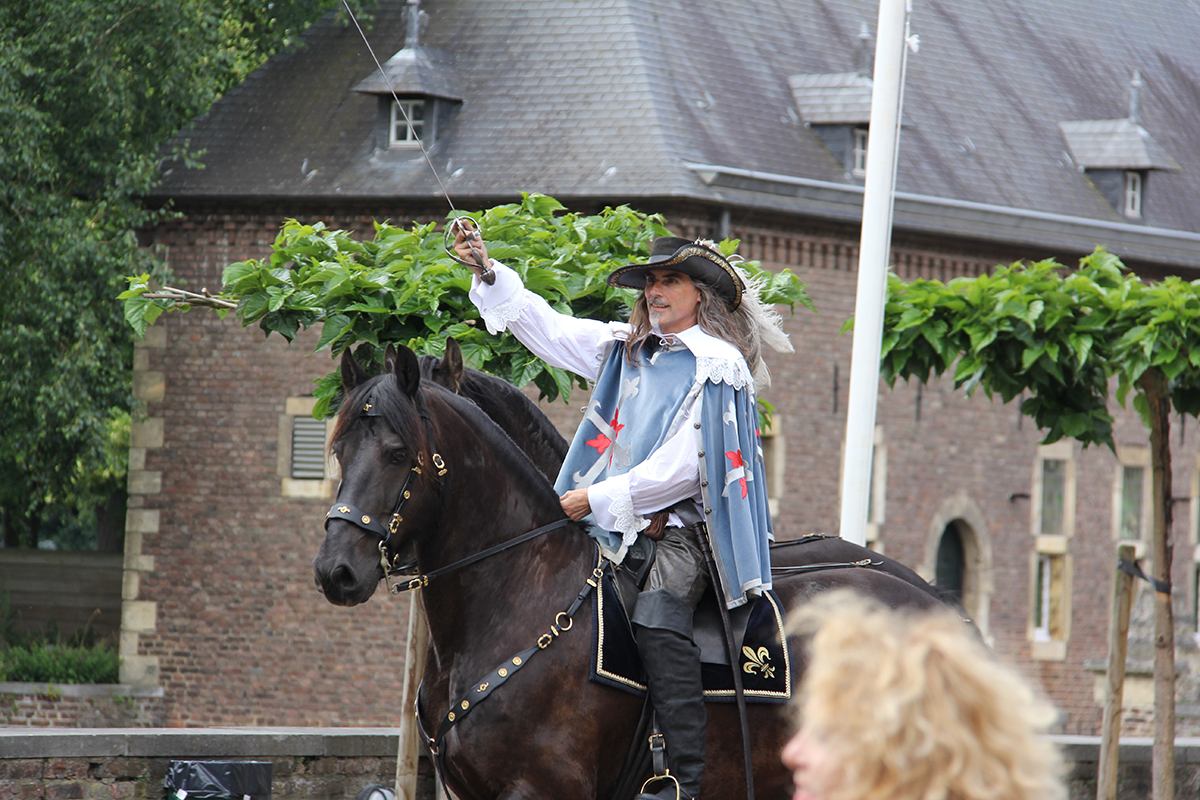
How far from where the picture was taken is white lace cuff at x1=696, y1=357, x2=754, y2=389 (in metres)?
4.76

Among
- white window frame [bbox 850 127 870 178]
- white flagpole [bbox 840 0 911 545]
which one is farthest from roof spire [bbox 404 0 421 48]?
white flagpole [bbox 840 0 911 545]

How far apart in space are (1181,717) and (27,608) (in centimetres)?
1422

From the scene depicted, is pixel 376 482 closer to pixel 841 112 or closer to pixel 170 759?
pixel 170 759

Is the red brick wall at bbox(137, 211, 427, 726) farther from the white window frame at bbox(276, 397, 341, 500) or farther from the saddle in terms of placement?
the saddle

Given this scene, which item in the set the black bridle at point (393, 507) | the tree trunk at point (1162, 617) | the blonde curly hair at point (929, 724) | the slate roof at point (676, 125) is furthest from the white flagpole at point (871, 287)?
the slate roof at point (676, 125)

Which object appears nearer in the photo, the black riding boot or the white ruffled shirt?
the black riding boot

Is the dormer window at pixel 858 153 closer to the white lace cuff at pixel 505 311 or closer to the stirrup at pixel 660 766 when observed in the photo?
the white lace cuff at pixel 505 311

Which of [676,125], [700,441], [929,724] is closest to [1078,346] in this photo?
[700,441]

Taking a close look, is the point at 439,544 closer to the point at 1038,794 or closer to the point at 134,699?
the point at 1038,794

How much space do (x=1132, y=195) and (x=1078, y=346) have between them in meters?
14.7

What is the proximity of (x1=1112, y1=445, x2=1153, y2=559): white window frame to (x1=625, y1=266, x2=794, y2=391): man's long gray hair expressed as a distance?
17.6m

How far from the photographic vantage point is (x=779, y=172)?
17.9 m

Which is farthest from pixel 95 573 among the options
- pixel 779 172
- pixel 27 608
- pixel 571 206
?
pixel 779 172

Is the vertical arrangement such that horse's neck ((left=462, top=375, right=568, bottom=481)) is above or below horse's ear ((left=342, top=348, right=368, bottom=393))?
below
